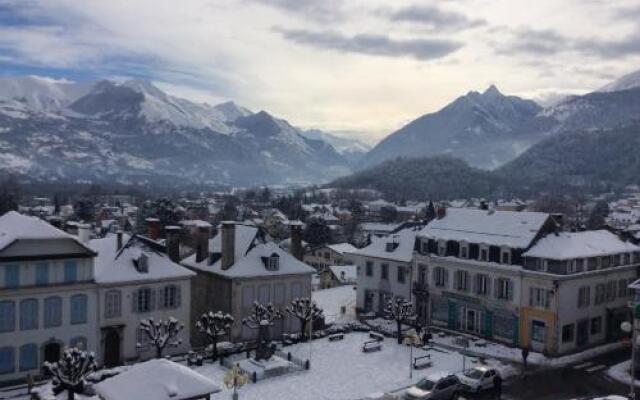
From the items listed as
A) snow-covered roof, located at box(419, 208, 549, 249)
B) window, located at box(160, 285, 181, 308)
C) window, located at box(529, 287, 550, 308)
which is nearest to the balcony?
snow-covered roof, located at box(419, 208, 549, 249)

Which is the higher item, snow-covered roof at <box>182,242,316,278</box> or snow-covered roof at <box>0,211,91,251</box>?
snow-covered roof at <box>0,211,91,251</box>

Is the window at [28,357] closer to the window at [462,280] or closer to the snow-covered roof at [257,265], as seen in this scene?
the snow-covered roof at [257,265]

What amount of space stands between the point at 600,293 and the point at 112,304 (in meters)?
34.3

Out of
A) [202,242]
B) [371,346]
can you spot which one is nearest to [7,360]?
[202,242]

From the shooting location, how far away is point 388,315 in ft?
173

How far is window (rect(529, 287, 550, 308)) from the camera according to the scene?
44156mm

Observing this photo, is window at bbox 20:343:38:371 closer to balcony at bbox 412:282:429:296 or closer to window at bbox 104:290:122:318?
window at bbox 104:290:122:318

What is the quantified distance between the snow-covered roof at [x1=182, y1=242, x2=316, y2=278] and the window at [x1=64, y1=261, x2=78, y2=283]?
1102cm

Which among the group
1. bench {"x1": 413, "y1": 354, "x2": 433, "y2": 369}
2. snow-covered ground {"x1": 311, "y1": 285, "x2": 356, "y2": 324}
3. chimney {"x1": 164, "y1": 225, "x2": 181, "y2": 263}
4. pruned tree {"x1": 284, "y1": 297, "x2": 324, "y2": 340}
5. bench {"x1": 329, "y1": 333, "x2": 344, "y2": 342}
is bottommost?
snow-covered ground {"x1": 311, "y1": 285, "x2": 356, "y2": 324}

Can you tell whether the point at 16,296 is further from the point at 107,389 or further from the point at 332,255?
the point at 332,255

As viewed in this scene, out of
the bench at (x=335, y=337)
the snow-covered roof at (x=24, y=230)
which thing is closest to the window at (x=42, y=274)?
the snow-covered roof at (x=24, y=230)

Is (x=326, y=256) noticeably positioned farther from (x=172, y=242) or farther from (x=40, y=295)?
(x=40, y=295)

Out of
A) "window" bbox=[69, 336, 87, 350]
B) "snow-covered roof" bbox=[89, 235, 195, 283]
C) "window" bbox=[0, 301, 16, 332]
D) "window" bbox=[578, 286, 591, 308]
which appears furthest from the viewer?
"window" bbox=[578, 286, 591, 308]

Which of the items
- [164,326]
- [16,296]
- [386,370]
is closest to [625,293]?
[386,370]
